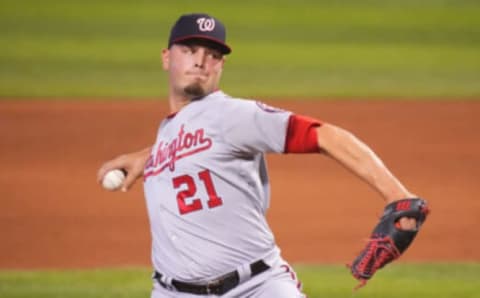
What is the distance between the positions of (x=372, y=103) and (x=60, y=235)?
714 cm

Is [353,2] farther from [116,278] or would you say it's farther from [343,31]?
[116,278]

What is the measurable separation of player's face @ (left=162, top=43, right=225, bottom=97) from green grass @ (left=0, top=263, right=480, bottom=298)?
11.4ft

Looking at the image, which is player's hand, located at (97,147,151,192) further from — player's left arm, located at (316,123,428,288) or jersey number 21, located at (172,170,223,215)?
player's left arm, located at (316,123,428,288)

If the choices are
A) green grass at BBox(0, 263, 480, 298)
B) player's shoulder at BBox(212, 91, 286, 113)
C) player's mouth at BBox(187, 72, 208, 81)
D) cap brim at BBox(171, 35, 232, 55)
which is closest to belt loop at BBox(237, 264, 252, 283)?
player's shoulder at BBox(212, 91, 286, 113)

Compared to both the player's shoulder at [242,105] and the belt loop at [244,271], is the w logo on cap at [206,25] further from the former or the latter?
the belt loop at [244,271]

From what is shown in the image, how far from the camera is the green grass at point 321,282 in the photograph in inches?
329

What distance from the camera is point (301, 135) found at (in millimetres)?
4371

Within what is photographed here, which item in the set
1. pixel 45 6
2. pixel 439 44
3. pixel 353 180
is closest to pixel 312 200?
pixel 353 180

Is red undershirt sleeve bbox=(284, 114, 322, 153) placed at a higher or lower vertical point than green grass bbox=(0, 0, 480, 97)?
lower

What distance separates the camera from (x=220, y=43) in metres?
5.05

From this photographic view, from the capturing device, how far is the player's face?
199 inches

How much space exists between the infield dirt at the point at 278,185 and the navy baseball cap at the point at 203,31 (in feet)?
15.2

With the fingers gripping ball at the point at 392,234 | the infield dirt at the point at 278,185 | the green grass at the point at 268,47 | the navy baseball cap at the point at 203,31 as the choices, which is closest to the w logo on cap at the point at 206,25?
the navy baseball cap at the point at 203,31

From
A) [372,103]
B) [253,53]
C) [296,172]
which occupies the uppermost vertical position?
Answer: [253,53]
